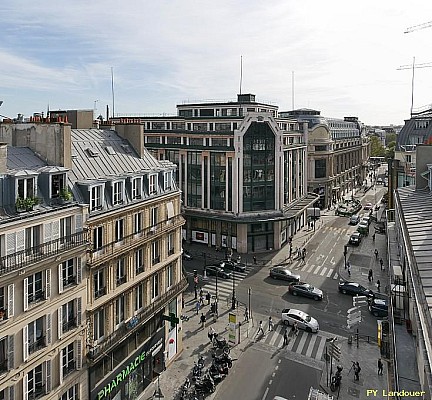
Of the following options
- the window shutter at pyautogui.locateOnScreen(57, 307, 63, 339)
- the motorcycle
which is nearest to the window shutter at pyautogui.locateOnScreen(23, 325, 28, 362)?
the window shutter at pyautogui.locateOnScreen(57, 307, 63, 339)

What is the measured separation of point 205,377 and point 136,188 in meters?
15.9

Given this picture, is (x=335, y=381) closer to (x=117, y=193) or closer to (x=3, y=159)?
(x=117, y=193)

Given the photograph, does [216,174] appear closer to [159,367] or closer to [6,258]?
[159,367]

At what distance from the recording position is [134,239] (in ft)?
112

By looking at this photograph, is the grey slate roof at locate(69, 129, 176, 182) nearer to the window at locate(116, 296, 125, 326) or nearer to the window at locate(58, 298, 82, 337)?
the window at locate(58, 298, 82, 337)

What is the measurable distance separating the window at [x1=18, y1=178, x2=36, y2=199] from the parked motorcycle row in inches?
745

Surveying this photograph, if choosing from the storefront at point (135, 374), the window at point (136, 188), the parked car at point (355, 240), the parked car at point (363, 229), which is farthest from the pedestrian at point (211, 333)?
the parked car at point (363, 229)

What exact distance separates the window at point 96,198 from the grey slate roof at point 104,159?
1412mm

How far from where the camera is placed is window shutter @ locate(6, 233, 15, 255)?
917 inches

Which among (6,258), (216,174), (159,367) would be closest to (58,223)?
(6,258)

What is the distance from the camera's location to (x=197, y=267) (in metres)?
66.3

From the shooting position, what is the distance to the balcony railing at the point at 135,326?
29.6 meters

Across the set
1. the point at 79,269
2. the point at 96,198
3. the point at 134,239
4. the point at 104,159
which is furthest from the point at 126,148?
the point at 79,269

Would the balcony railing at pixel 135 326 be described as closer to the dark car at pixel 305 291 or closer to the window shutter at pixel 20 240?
the window shutter at pixel 20 240
